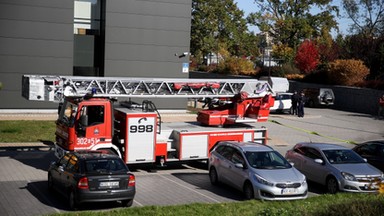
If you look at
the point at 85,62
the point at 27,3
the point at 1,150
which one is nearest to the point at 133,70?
the point at 85,62

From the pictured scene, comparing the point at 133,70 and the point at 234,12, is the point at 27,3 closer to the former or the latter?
the point at 133,70

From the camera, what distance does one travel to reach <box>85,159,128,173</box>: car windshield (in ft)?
47.5

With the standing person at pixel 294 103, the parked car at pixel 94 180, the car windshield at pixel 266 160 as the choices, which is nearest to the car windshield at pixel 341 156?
the car windshield at pixel 266 160

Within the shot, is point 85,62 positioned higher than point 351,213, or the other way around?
point 85,62

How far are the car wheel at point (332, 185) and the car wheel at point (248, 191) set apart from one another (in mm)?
2997

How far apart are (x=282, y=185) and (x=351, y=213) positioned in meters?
6.36

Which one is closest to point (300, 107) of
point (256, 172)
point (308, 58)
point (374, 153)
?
point (374, 153)

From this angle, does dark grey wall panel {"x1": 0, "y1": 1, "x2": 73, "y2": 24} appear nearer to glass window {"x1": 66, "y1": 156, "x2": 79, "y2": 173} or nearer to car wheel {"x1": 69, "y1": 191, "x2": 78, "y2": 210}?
glass window {"x1": 66, "y1": 156, "x2": 79, "y2": 173}

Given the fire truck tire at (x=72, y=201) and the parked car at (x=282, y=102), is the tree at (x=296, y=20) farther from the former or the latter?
the fire truck tire at (x=72, y=201)

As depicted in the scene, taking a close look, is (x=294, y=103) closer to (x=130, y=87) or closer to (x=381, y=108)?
(x=381, y=108)

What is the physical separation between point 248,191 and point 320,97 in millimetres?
33233

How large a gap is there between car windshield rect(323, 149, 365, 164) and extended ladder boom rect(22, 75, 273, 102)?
4068mm

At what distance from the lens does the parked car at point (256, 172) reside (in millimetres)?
15602

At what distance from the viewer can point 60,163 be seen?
1574cm
